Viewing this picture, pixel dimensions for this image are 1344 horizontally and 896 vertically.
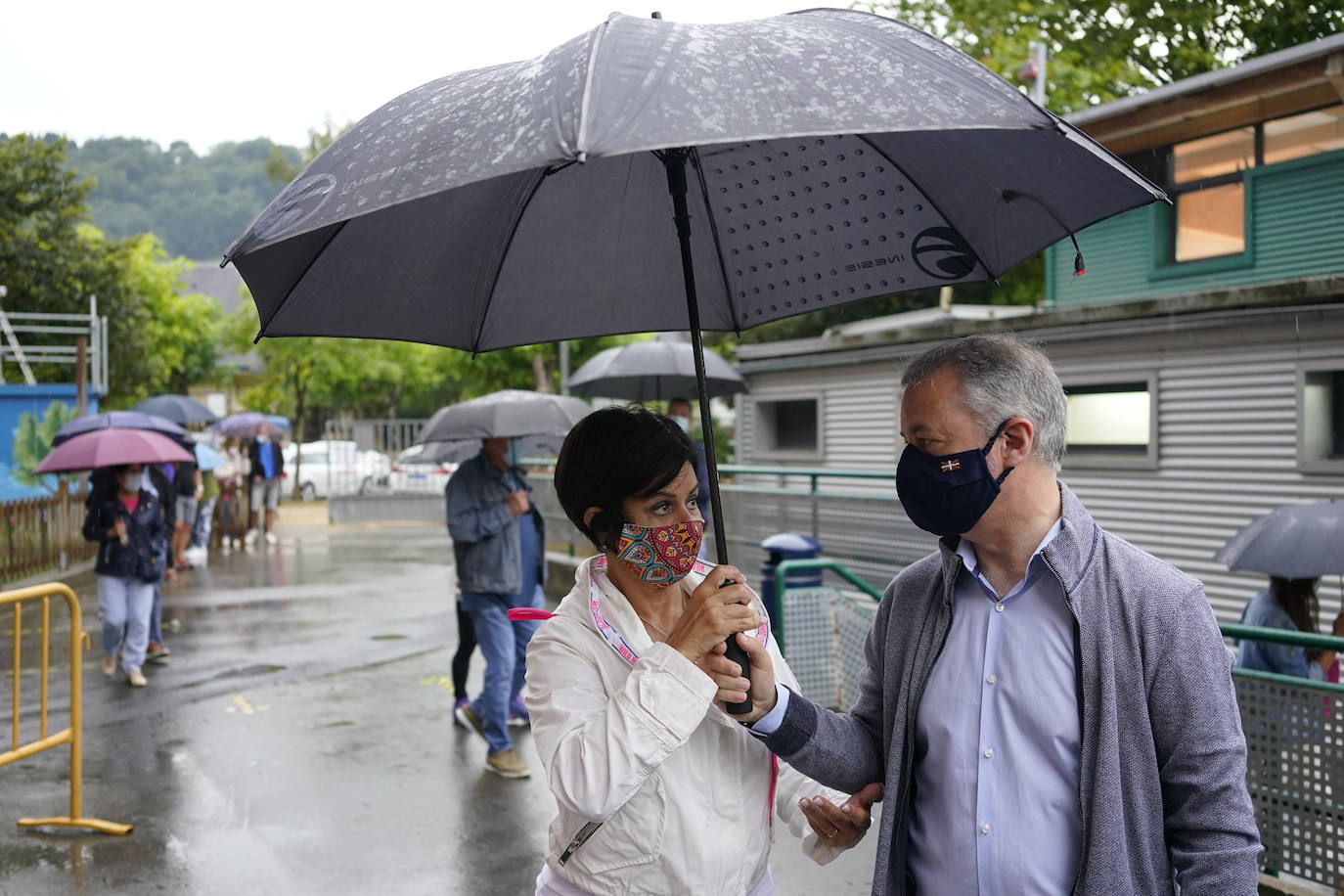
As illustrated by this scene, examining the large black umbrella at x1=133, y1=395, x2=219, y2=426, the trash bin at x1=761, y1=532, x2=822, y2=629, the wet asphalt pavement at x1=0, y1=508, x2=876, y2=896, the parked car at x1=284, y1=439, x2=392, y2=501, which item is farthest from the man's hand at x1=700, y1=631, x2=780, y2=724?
the parked car at x1=284, y1=439, x2=392, y2=501

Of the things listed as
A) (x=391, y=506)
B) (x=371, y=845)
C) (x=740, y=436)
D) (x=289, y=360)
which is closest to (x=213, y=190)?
(x=289, y=360)

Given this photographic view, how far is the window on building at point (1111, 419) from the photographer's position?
1311cm

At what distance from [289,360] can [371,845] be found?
31762mm

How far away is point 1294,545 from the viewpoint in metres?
5.38

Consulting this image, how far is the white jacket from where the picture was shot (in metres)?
2.12

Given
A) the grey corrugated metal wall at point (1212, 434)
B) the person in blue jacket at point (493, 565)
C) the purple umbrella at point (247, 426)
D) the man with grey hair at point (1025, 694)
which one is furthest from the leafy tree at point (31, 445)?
the man with grey hair at point (1025, 694)

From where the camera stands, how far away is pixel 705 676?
2.17 meters

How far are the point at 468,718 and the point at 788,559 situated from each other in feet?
8.14

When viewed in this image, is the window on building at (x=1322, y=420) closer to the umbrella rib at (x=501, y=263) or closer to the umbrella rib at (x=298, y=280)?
the umbrella rib at (x=501, y=263)

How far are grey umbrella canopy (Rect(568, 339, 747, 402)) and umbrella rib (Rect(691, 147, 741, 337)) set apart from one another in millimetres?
6629

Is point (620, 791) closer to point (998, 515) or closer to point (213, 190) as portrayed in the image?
point (998, 515)

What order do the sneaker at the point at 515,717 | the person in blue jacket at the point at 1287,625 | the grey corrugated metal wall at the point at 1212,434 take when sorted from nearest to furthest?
the person in blue jacket at the point at 1287,625
the sneaker at the point at 515,717
the grey corrugated metal wall at the point at 1212,434

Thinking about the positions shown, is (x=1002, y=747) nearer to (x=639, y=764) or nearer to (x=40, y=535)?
(x=639, y=764)

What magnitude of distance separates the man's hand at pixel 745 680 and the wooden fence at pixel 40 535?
15.5 meters
